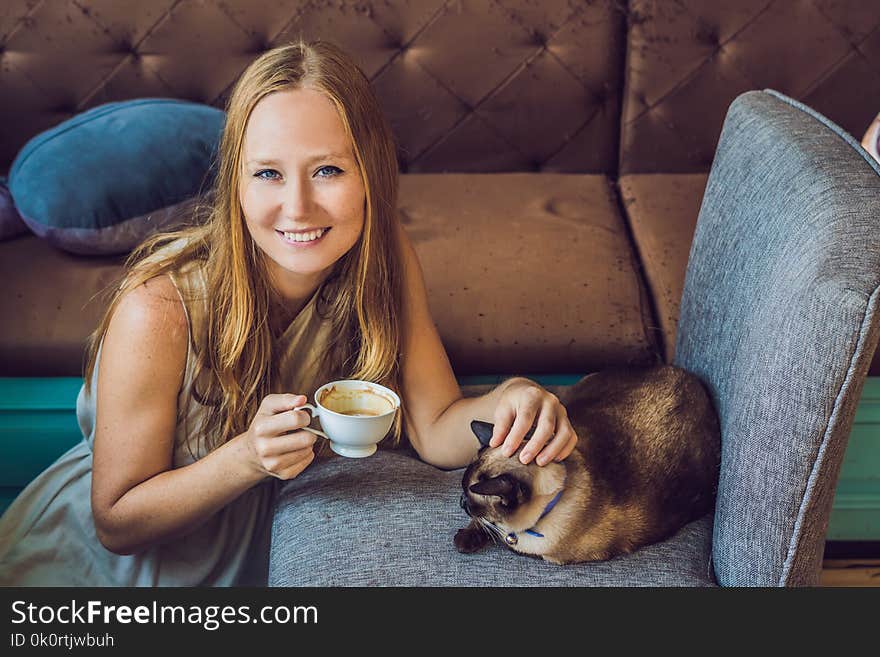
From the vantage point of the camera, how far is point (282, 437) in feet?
3.43

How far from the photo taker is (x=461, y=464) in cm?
135

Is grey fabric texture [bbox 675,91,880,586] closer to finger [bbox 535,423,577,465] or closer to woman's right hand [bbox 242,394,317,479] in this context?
finger [bbox 535,423,577,465]

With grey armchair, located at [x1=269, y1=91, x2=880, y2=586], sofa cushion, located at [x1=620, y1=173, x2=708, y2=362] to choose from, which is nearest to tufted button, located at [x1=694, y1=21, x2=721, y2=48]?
sofa cushion, located at [x1=620, y1=173, x2=708, y2=362]

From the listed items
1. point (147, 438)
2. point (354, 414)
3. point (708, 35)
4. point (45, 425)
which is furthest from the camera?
point (708, 35)

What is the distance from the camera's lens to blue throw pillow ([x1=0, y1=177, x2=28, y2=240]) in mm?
1849

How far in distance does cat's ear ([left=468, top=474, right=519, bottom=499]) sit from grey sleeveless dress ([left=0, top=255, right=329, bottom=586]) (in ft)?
1.23

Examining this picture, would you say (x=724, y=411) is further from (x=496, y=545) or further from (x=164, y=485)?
(x=164, y=485)

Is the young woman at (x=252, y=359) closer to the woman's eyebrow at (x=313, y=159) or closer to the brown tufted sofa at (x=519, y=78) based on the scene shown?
the woman's eyebrow at (x=313, y=159)

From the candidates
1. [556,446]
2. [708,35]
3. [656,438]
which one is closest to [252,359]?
[556,446]

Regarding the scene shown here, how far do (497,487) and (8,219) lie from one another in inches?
51.1

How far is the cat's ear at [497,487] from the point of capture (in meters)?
1.10

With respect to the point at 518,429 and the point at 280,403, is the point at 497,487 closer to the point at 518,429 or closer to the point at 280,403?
the point at 518,429

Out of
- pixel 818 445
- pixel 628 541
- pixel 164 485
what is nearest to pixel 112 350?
pixel 164 485
